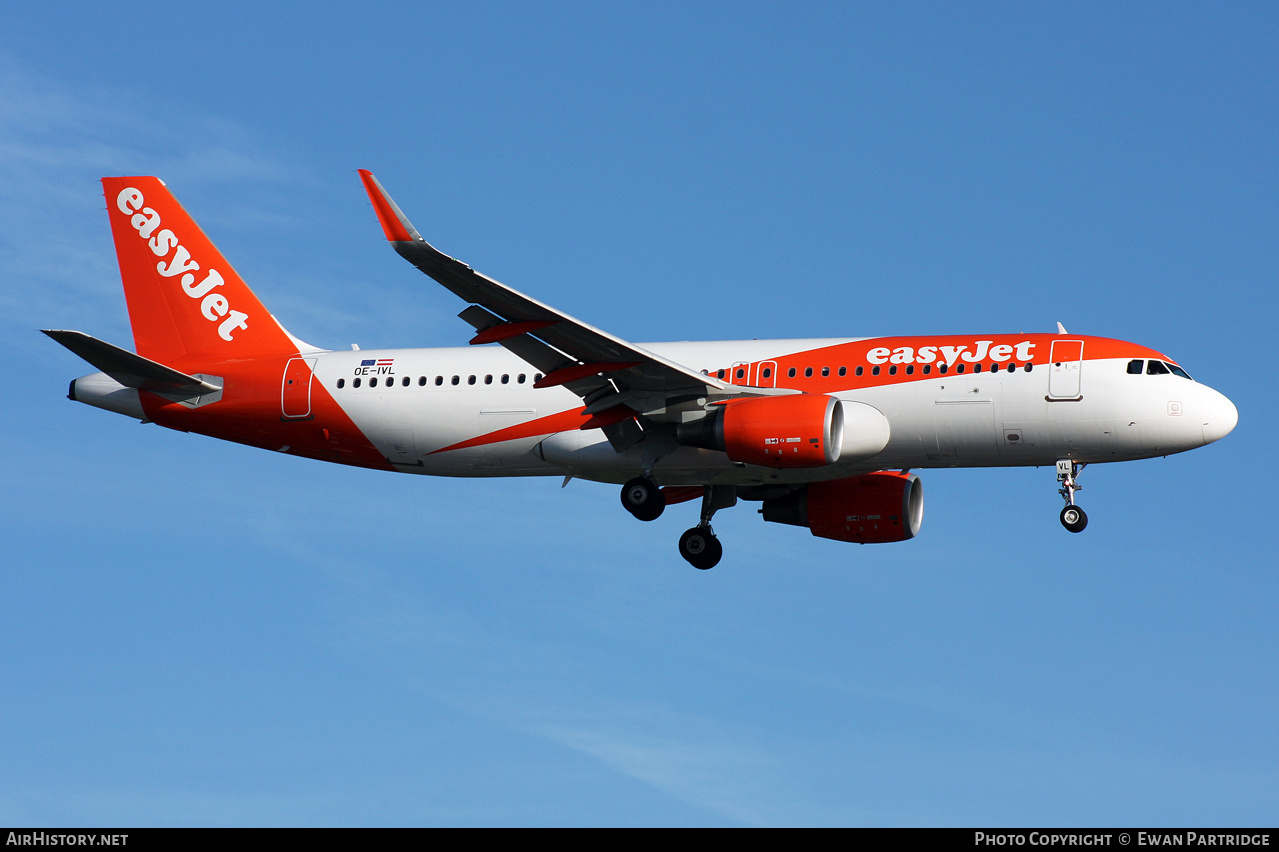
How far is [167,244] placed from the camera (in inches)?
1615

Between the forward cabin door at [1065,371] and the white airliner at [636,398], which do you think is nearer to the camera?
the white airliner at [636,398]

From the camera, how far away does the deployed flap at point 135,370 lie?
35.5 m

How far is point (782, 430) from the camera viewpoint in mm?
32469

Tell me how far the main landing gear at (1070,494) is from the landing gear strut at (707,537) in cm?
865

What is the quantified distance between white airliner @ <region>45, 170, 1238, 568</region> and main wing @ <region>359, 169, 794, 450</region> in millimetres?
59

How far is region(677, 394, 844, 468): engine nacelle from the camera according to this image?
106 feet

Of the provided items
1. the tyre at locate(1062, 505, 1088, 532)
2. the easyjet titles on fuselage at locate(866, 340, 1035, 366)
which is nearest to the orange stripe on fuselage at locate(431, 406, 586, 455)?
the easyjet titles on fuselage at locate(866, 340, 1035, 366)

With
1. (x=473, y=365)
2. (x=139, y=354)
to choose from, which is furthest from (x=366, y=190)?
(x=139, y=354)

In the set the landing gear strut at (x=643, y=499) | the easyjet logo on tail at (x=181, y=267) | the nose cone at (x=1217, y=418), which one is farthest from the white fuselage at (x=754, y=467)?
the easyjet logo on tail at (x=181, y=267)

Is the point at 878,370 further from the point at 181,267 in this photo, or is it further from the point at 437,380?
the point at 181,267

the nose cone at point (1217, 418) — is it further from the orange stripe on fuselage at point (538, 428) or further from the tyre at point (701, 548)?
the orange stripe on fuselage at point (538, 428)

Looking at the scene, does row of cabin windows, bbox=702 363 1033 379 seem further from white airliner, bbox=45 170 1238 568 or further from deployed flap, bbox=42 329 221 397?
deployed flap, bbox=42 329 221 397

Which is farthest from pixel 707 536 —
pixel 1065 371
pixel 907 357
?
pixel 1065 371
